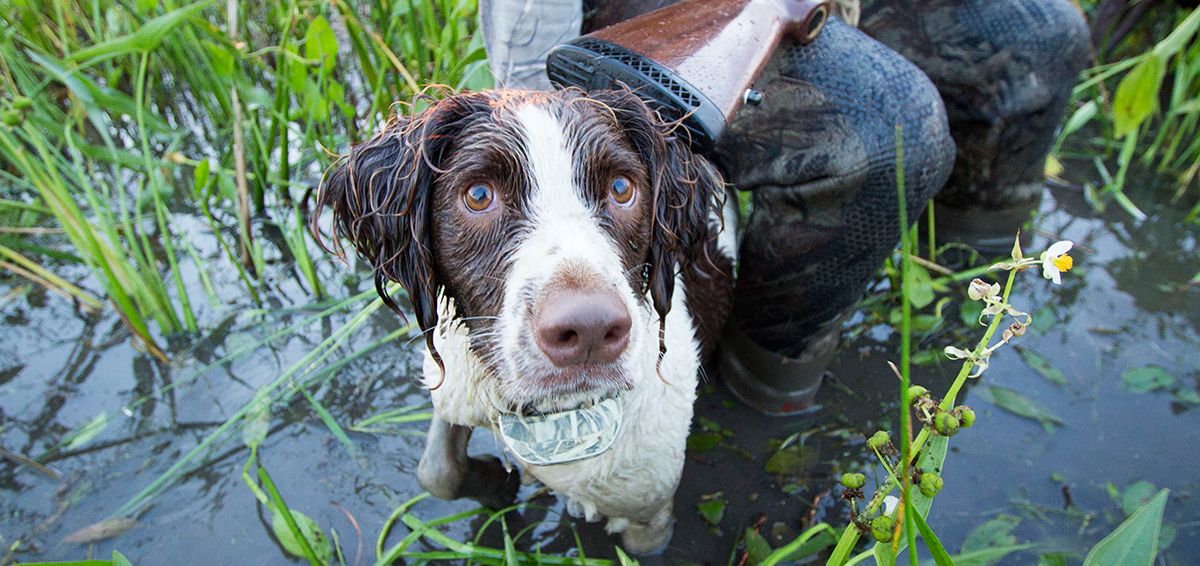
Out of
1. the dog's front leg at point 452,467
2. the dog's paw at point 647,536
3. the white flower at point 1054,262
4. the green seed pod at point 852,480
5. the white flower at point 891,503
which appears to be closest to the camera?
the white flower at point 1054,262

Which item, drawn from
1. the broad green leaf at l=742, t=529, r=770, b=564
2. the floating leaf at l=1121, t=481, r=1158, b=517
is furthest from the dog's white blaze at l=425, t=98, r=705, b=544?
the floating leaf at l=1121, t=481, r=1158, b=517

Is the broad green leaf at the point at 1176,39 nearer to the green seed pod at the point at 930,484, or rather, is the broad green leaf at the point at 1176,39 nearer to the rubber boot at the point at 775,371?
the rubber boot at the point at 775,371

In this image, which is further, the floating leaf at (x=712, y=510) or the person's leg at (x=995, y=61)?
the person's leg at (x=995, y=61)

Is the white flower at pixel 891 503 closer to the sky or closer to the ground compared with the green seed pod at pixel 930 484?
closer to the ground

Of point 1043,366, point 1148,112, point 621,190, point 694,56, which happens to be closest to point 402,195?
point 621,190

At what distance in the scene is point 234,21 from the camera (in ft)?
9.62

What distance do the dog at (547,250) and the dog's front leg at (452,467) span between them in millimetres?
85

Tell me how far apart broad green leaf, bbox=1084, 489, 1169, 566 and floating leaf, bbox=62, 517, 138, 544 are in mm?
2353

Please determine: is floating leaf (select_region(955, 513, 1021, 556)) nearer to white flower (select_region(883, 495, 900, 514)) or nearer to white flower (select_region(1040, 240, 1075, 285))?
white flower (select_region(883, 495, 900, 514))

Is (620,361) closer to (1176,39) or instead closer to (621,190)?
(621,190)

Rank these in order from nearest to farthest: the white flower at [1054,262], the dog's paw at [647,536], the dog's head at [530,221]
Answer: the white flower at [1054,262]
the dog's head at [530,221]
the dog's paw at [647,536]

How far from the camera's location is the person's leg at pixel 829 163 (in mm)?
1876

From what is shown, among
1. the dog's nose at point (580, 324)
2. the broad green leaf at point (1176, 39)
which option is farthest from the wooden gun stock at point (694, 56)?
the broad green leaf at point (1176, 39)

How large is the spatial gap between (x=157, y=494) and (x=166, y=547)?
18 cm
